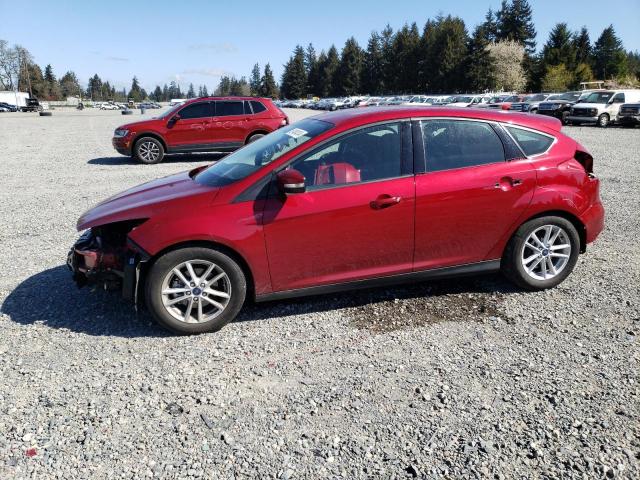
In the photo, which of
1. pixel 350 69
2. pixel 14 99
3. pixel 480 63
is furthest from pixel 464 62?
pixel 14 99

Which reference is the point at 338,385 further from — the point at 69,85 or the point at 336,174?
the point at 69,85

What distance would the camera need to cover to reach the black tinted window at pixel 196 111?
13.3 m

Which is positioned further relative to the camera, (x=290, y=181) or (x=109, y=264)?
(x=109, y=264)

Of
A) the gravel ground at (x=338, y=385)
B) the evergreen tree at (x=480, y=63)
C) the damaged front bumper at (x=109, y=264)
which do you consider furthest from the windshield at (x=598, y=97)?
the evergreen tree at (x=480, y=63)

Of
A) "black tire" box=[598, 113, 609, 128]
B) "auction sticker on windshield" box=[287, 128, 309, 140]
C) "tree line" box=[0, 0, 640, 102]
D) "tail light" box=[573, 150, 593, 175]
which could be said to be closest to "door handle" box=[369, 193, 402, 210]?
"auction sticker on windshield" box=[287, 128, 309, 140]

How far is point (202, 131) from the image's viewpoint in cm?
1335

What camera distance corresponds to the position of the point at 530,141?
4.43 meters

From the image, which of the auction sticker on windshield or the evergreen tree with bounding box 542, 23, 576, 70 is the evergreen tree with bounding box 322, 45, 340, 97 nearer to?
the evergreen tree with bounding box 542, 23, 576, 70

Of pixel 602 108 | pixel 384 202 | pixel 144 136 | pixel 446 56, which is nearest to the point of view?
pixel 384 202

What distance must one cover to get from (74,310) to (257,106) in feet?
34.0

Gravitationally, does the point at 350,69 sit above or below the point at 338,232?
above

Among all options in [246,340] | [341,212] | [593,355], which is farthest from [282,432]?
[593,355]

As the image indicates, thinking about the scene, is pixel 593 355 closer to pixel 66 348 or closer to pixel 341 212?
pixel 341 212

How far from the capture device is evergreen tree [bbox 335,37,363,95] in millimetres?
104250
